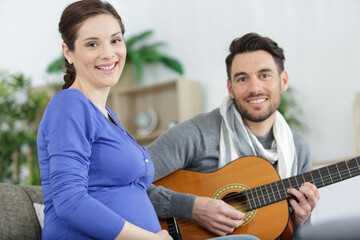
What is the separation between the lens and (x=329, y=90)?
467 cm

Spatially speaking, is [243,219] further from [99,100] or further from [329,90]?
[329,90]

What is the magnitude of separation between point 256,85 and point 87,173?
3.89 feet

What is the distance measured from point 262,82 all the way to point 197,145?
442 mm

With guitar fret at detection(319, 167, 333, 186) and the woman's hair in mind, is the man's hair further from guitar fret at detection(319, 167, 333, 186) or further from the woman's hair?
the woman's hair

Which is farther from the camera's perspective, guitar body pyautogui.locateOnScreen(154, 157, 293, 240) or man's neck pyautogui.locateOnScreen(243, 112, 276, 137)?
man's neck pyautogui.locateOnScreen(243, 112, 276, 137)

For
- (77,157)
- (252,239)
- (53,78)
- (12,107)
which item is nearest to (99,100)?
(77,157)

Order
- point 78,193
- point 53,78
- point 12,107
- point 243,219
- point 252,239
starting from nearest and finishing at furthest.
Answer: point 78,193 → point 252,239 → point 243,219 → point 12,107 → point 53,78

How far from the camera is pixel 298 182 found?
1951 millimetres

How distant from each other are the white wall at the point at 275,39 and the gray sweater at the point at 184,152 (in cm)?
163

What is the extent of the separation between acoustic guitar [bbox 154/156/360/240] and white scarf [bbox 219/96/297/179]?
140mm

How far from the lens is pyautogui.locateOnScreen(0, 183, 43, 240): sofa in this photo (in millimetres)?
1812

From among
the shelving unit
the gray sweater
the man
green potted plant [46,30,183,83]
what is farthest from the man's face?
green potted plant [46,30,183,83]

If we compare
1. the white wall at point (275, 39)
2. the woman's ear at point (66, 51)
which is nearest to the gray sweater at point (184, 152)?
the woman's ear at point (66, 51)

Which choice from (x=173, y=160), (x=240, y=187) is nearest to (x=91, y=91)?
(x=173, y=160)
